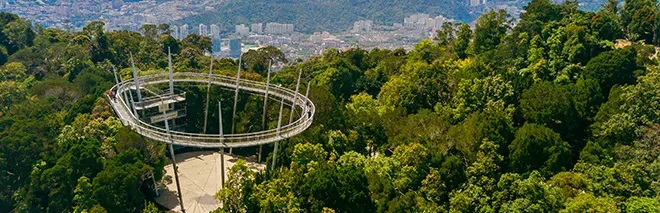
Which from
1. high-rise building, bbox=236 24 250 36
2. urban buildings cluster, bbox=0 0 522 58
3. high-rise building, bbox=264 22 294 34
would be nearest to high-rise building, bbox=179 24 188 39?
urban buildings cluster, bbox=0 0 522 58

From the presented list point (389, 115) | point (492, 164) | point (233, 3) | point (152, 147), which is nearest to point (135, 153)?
point (152, 147)

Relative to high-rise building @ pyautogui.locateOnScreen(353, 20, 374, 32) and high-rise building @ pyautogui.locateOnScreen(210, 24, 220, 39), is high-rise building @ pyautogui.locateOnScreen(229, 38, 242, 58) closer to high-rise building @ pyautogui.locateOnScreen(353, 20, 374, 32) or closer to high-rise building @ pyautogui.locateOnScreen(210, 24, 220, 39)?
high-rise building @ pyautogui.locateOnScreen(210, 24, 220, 39)

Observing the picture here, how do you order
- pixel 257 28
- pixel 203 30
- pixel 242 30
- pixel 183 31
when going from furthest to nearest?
pixel 257 28 < pixel 242 30 < pixel 203 30 < pixel 183 31

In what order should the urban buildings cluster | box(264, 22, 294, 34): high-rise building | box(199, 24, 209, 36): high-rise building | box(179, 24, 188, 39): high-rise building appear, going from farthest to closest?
box(264, 22, 294, 34): high-rise building, box(199, 24, 209, 36): high-rise building, box(179, 24, 188, 39): high-rise building, the urban buildings cluster

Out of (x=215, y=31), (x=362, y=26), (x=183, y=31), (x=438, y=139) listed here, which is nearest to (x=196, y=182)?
(x=438, y=139)

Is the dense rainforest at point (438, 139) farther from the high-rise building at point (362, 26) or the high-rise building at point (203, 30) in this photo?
the high-rise building at point (362, 26)

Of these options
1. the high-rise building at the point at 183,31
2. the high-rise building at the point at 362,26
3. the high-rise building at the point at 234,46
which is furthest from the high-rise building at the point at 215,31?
the high-rise building at the point at 362,26

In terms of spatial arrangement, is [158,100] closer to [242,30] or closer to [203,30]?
[242,30]
